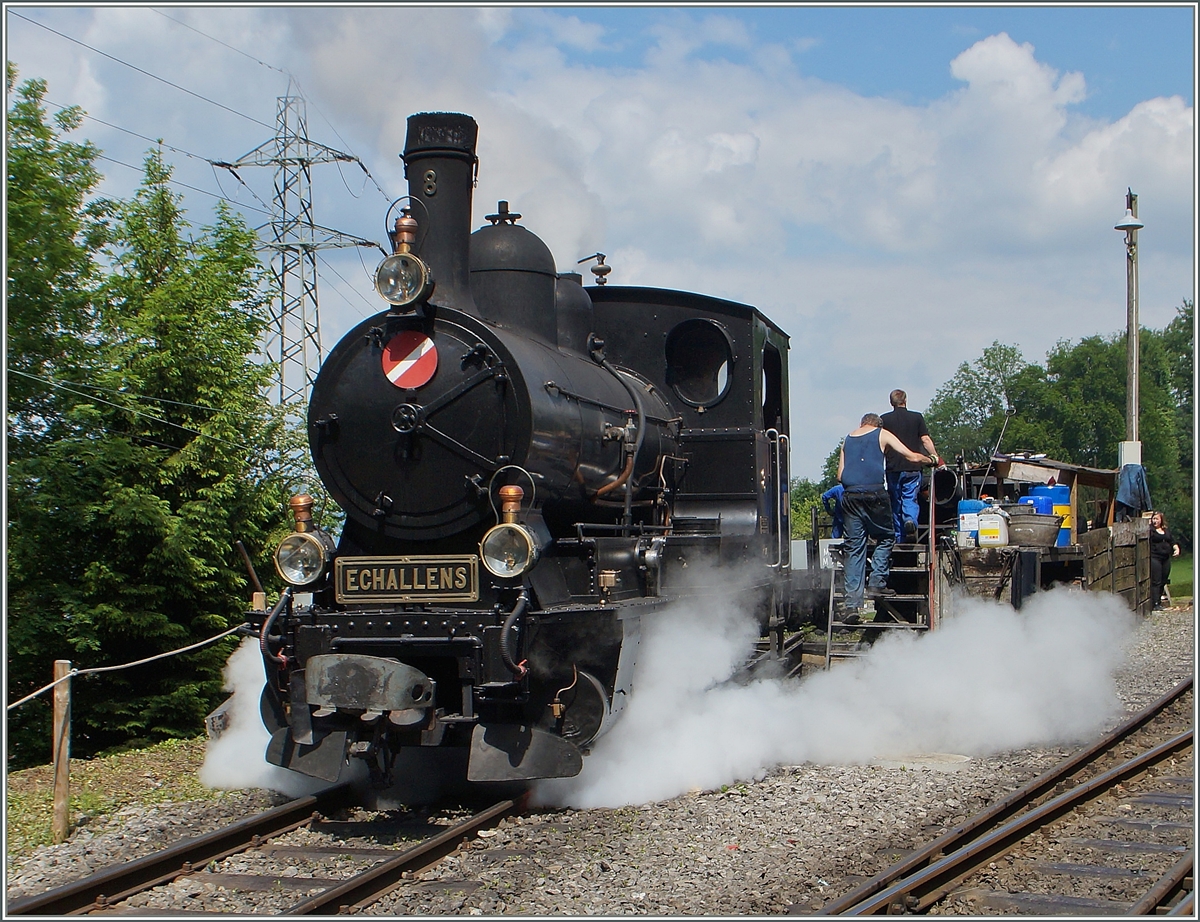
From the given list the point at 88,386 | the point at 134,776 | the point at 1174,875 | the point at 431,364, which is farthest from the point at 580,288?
the point at 88,386

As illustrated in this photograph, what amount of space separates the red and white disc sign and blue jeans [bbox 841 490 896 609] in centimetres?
446

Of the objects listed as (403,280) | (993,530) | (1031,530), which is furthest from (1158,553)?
(403,280)

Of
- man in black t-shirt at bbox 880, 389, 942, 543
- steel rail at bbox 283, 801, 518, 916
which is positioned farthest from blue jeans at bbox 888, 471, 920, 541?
steel rail at bbox 283, 801, 518, 916

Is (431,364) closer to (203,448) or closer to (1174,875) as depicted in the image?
(1174,875)

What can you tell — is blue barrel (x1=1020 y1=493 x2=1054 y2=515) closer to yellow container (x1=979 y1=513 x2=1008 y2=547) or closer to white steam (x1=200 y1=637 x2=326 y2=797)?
yellow container (x1=979 y1=513 x2=1008 y2=547)

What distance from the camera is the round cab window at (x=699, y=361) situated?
8.02 meters

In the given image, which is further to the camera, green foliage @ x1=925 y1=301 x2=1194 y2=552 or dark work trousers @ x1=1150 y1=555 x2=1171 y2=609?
green foliage @ x1=925 y1=301 x2=1194 y2=552

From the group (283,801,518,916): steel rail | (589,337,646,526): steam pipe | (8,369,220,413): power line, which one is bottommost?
(283,801,518,916): steel rail

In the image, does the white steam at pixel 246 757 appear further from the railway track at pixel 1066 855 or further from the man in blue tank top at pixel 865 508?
the man in blue tank top at pixel 865 508

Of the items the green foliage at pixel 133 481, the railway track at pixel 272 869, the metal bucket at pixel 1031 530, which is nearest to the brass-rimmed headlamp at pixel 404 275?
the railway track at pixel 272 869

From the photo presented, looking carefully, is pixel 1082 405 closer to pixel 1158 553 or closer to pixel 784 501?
pixel 1158 553

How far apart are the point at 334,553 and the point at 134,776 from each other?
2.51 meters

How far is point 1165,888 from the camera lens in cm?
420

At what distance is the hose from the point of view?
17.0 feet
